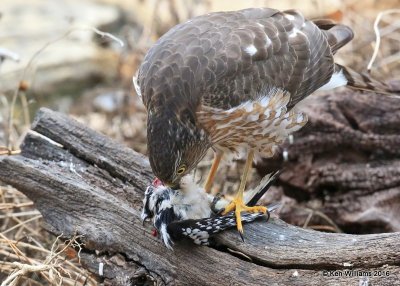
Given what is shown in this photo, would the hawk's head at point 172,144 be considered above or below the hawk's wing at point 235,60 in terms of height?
below

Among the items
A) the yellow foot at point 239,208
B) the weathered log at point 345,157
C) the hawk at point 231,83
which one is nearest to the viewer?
the hawk at point 231,83

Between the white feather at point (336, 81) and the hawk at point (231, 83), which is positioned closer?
the hawk at point (231, 83)

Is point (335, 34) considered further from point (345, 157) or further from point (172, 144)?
point (172, 144)

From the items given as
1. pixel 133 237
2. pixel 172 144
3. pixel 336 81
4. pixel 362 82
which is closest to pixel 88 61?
pixel 336 81

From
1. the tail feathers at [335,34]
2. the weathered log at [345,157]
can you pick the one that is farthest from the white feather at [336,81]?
the weathered log at [345,157]

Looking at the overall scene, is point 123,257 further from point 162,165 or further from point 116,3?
point 116,3

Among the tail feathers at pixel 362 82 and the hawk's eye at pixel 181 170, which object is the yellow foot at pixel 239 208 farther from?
the tail feathers at pixel 362 82

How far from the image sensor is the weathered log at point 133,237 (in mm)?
3650

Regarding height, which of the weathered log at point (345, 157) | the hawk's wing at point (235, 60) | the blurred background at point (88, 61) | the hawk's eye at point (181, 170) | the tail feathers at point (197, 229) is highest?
the hawk's wing at point (235, 60)

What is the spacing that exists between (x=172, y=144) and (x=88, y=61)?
228 inches

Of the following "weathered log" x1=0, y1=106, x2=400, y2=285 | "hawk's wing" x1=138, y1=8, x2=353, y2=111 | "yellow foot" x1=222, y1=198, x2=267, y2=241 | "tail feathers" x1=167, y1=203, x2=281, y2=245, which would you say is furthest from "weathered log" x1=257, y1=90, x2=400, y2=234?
"tail feathers" x1=167, y1=203, x2=281, y2=245

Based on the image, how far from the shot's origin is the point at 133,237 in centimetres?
402

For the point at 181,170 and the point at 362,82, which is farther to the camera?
the point at 362,82

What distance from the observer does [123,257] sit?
400 centimetres
